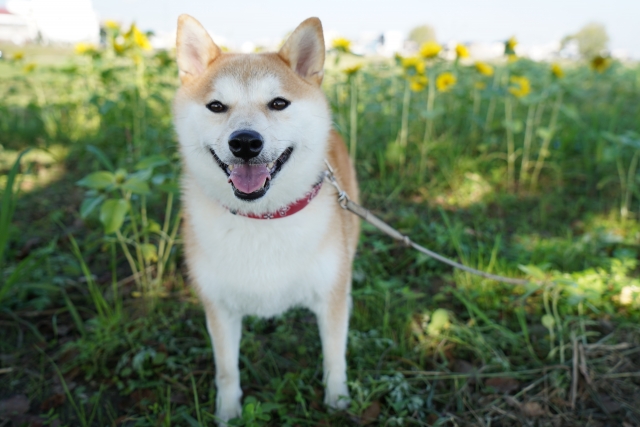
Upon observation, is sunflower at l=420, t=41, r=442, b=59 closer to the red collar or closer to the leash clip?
the leash clip

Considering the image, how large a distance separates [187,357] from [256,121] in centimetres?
119

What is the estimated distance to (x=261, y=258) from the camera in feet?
5.08

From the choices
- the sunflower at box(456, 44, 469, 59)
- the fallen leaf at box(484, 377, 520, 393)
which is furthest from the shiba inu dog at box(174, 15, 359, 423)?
the sunflower at box(456, 44, 469, 59)

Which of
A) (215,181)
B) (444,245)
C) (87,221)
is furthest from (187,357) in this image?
(444,245)

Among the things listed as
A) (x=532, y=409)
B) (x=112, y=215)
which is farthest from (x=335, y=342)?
(x=112, y=215)

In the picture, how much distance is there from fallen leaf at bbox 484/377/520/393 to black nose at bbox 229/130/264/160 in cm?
137

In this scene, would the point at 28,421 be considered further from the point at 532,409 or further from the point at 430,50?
the point at 430,50

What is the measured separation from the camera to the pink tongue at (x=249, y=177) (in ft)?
4.71

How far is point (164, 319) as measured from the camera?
2.10 metres

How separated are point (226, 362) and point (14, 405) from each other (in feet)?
2.88

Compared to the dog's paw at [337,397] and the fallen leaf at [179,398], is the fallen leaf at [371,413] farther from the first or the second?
the fallen leaf at [179,398]

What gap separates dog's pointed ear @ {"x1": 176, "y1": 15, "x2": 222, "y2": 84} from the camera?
63.4 inches

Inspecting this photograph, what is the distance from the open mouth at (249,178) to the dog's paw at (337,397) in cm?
90

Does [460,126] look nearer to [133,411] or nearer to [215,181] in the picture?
[215,181]
